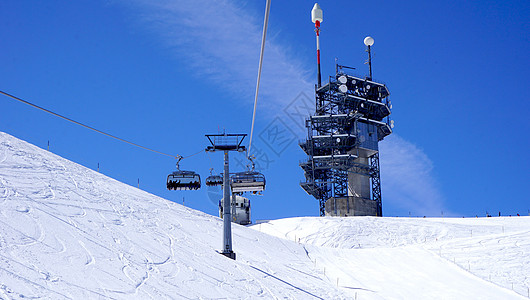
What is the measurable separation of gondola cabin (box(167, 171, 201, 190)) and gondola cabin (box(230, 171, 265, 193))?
204 cm

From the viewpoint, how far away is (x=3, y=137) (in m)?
34.4

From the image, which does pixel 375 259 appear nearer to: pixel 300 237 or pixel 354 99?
pixel 300 237

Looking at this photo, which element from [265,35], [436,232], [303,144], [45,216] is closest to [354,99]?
[303,144]

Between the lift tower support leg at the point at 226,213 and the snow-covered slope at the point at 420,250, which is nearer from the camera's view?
the lift tower support leg at the point at 226,213

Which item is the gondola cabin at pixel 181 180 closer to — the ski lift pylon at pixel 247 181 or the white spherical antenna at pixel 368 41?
the ski lift pylon at pixel 247 181

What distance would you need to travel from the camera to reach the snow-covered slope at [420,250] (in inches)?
1085

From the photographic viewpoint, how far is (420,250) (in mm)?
34125

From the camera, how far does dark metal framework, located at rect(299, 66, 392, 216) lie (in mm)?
71000

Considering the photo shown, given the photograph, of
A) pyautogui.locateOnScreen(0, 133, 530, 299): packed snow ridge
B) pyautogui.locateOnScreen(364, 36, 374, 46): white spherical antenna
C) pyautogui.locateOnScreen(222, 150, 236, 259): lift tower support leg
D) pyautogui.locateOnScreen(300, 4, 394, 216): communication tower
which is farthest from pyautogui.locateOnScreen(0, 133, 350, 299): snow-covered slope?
pyautogui.locateOnScreen(364, 36, 374, 46): white spherical antenna

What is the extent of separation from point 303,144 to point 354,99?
33.3ft

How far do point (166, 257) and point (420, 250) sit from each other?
1766cm

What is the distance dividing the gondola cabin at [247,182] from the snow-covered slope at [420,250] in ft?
23.7

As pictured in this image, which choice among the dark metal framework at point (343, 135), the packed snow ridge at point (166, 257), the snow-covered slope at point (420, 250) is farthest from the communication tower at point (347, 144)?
the packed snow ridge at point (166, 257)

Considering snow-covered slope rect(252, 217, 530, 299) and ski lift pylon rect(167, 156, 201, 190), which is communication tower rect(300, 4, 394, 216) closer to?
snow-covered slope rect(252, 217, 530, 299)
